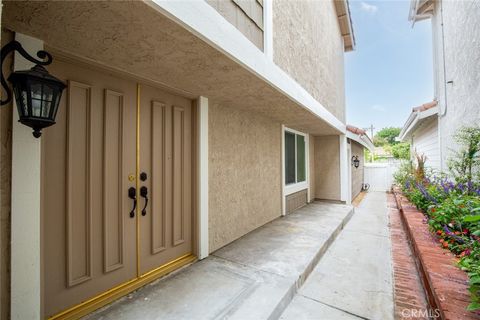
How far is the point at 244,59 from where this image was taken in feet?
8.06

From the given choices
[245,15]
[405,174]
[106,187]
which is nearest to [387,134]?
[405,174]

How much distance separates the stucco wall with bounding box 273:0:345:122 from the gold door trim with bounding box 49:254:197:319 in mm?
3403

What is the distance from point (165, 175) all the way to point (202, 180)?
23.6 inches

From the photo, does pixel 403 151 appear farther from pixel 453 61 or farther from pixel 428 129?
pixel 453 61

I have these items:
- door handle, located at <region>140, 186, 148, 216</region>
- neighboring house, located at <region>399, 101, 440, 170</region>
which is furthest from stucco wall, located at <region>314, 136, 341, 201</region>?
door handle, located at <region>140, 186, 148, 216</region>

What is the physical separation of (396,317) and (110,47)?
4.00 m

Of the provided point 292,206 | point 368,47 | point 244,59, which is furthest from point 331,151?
point 368,47

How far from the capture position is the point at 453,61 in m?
5.09

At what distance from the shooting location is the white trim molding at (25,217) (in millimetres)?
1685

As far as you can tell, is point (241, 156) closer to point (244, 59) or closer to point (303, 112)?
point (303, 112)

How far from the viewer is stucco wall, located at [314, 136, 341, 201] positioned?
8148 mm

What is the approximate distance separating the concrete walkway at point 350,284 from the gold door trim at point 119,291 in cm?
162

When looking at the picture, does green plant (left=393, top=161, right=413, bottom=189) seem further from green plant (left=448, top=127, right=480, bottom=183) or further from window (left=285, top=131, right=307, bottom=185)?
window (left=285, top=131, right=307, bottom=185)

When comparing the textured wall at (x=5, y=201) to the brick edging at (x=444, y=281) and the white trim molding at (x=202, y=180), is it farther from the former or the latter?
the brick edging at (x=444, y=281)
